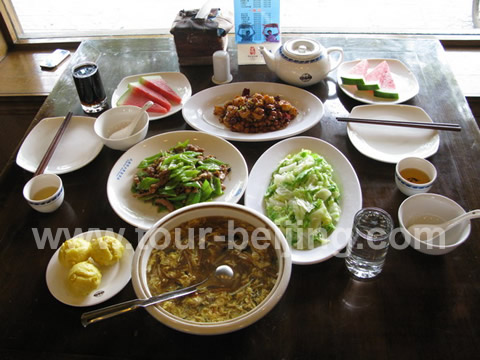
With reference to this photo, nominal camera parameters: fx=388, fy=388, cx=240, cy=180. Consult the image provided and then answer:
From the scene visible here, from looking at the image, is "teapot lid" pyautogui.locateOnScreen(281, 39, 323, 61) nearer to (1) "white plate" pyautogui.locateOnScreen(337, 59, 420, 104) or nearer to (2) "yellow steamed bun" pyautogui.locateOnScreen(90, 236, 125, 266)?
(1) "white plate" pyautogui.locateOnScreen(337, 59, 420, 104)

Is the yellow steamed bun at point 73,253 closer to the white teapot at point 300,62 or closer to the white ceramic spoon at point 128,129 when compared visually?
the white ceramic spoon at point 128,129

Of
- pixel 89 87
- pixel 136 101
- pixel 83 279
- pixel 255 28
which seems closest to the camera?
pixel 83 279

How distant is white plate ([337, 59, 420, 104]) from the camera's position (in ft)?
6.29

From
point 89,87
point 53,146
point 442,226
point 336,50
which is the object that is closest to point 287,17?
point 336,50

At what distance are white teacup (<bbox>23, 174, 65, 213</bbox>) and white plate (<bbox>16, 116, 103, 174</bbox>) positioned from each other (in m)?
0.11

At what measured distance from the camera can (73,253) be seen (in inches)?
47.0

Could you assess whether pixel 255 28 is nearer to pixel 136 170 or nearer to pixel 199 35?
pixel 199 35

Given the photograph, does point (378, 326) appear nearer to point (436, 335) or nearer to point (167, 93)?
point (436, 335)

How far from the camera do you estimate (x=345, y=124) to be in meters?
1.80

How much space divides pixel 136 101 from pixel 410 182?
1.31m

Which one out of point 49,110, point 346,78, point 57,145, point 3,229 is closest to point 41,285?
point 3,229

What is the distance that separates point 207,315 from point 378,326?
0.49m

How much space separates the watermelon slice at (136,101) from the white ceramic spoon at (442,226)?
1.22m

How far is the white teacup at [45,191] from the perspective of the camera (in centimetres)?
141
